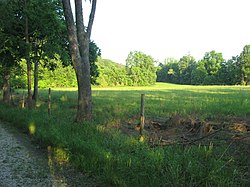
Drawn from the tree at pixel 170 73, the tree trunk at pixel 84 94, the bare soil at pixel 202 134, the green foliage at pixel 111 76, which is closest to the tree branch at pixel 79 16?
the tree trunk at pixel 84 94

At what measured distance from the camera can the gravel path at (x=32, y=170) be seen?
5.73 m

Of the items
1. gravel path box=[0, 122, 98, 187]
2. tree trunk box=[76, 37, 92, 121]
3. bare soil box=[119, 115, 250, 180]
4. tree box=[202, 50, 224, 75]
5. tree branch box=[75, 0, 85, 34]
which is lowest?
gravel path box=[0, 122, 98, 187]

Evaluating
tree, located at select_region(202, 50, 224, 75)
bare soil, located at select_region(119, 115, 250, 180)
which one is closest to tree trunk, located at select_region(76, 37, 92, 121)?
bare soil, located at select_region(119, 115, 250, 180)

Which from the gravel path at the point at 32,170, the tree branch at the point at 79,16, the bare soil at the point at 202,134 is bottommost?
the gravel path at the point at 32,170

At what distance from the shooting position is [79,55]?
11.1 metres

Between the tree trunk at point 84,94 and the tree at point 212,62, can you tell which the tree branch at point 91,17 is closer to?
the tree trunk at point 84,94

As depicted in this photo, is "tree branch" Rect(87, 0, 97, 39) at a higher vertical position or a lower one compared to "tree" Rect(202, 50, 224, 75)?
lower

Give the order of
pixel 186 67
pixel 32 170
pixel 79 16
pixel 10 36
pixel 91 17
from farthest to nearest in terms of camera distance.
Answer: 1. pixel 186 67
2. pixel 10 36
3. pixel 91 17
4. pixel 79 16
5. pixel 32 170

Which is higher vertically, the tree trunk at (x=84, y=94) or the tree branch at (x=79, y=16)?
the tree branch at (x=79, y=16)

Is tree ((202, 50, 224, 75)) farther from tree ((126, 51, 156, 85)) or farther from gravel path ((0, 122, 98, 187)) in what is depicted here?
gravel path ((0, 122, 98, 187))

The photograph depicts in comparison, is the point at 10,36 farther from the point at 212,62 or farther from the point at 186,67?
the point at 186,67

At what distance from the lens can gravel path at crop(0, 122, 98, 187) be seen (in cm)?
573

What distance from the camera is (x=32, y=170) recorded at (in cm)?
649

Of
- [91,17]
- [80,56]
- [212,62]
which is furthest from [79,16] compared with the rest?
[212,62]
